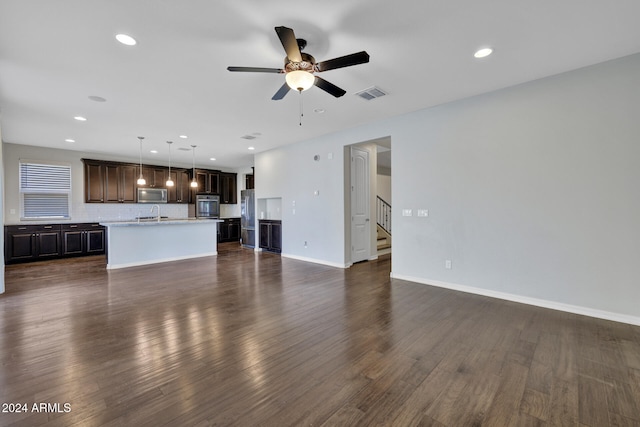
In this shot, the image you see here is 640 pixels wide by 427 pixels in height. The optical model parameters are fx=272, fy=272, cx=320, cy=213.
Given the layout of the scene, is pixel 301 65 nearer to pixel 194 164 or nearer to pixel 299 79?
pixel 299 79

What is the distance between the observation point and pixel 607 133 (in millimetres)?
3055

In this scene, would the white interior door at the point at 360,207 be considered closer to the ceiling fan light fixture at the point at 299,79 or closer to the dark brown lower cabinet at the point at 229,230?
the ceiling fan light fixture at the point at 299,79

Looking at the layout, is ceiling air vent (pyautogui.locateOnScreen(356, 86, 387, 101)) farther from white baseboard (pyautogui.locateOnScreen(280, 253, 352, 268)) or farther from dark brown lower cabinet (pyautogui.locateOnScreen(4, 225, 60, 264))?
dark brown lower cabinet (pyautogui.locateOnScreen(4, 225, 60, 264))

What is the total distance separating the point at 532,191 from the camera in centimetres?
352

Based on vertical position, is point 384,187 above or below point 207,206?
above

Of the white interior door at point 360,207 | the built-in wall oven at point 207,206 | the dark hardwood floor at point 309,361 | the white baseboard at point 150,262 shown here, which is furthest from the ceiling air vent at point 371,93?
the built-in wall oven at point 207,206

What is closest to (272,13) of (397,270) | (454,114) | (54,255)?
(454,114)

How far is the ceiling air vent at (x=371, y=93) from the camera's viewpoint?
Result: 3.70 meters

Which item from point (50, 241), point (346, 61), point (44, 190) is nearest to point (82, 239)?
point (50, 241)

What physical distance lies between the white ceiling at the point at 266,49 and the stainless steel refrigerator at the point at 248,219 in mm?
4045

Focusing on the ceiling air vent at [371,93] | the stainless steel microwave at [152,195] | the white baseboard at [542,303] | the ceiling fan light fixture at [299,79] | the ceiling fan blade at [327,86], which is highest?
the ceiling air vent at [371,93]

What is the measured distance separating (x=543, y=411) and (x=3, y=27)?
5092mm

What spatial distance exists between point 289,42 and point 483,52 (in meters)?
2.08

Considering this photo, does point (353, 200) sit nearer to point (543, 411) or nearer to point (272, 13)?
point (272, 13)
